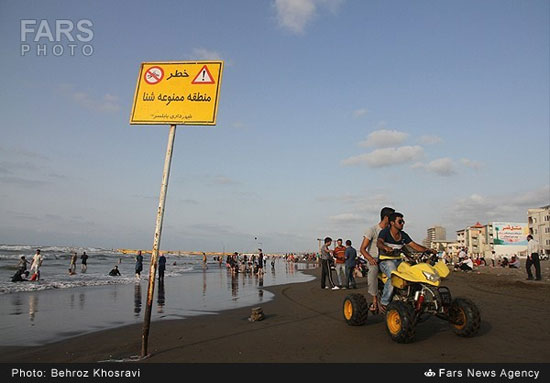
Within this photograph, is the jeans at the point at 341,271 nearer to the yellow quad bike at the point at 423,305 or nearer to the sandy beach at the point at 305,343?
the sandy beach at the point at 305,343

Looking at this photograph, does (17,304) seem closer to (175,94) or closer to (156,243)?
(156,243)

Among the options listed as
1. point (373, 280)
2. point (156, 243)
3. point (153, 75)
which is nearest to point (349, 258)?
point (373, 280)

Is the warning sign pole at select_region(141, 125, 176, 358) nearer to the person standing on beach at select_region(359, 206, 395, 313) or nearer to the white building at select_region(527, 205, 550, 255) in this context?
the person standing on beach at select_region(359, 206, 395, 313)

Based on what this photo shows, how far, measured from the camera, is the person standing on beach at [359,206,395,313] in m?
7.00

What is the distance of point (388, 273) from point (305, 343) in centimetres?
185

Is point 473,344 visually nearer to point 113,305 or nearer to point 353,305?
point 353,305

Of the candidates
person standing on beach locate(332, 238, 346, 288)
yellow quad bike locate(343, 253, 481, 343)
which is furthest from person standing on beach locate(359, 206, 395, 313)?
person standing on beach locate(332, 238, 346, 288)

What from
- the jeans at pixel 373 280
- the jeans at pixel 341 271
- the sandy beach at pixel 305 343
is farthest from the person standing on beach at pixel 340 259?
the jeans at pixel 373 280
